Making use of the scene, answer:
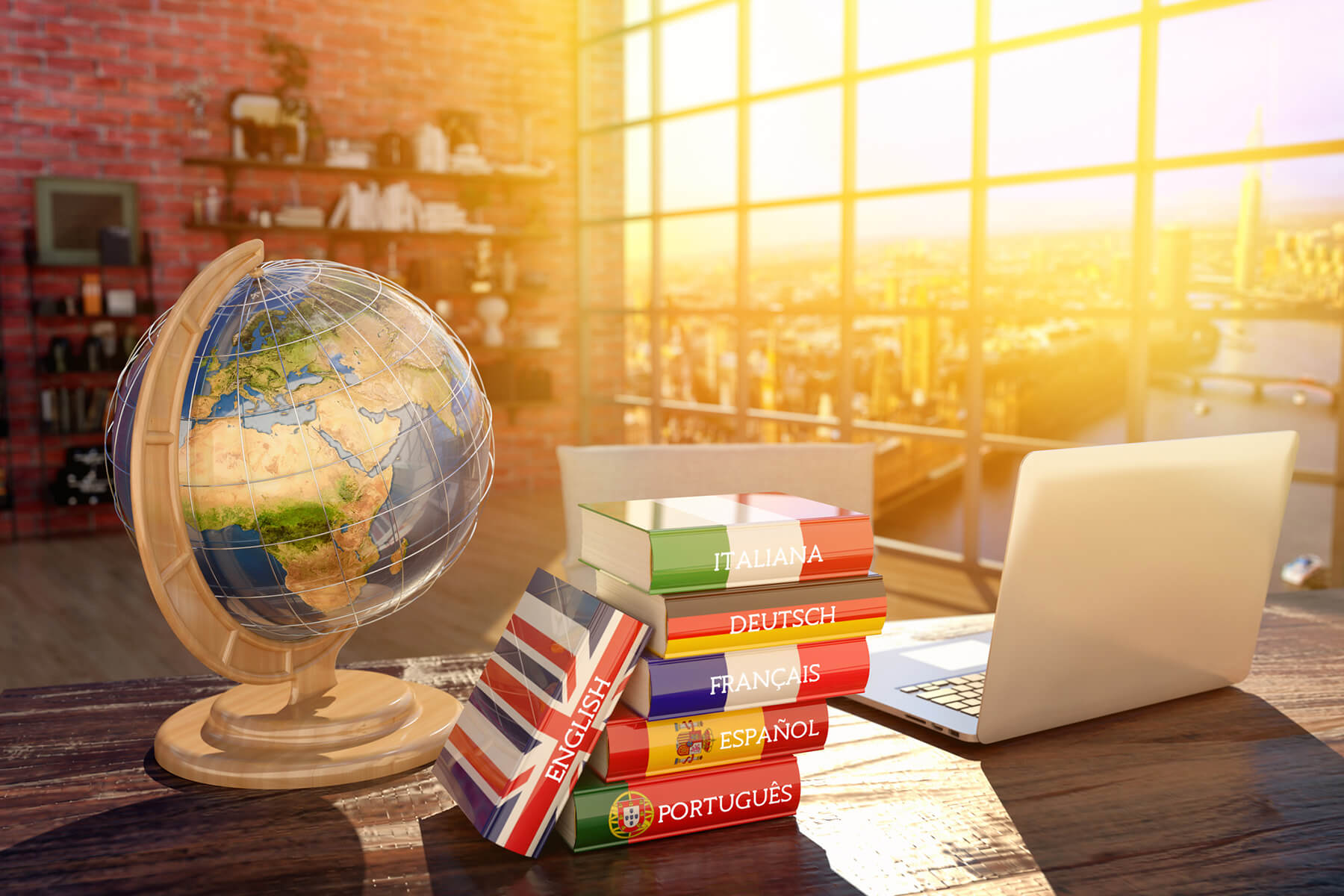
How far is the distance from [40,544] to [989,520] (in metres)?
4.54

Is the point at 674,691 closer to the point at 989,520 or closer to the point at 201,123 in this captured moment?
the point at 989,520

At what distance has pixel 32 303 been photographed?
4.90 m

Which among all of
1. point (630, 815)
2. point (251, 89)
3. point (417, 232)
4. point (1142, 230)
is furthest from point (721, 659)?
point (251, 89)

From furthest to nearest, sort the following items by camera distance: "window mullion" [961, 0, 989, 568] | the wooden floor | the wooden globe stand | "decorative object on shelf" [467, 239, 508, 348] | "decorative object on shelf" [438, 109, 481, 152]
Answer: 1. "decorative object on shelf" [467, 239, 508, 348]
2. "decorative object on shelf" [438, 109, 481, 152]
3. "window mullion" [961, 0, 989, 568]
4. the wooden floor
5. the wooden globe stand

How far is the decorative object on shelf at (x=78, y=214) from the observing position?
4.93 meters

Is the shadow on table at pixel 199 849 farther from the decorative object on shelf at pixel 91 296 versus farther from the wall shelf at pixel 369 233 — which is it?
the wall shelf at pixel 369 233

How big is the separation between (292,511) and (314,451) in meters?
0.05

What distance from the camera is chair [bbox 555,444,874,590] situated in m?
1.61

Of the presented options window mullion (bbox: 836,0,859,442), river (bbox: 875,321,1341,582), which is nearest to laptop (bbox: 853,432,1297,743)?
river (bbox: 875,321,1341,582)

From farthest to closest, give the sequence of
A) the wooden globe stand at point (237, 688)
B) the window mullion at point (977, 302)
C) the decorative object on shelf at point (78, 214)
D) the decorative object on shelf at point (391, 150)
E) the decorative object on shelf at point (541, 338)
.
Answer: the decorative object on shelf at point (541, 338) < the decorative object on shelf at point (391, 150) < the decorative object on shelf at point (78, 214) < the window mullion at point (977, 302) < the wooden globe stand at point (237, 688)

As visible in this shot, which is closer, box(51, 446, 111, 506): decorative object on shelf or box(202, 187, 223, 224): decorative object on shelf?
box(51, 446, 111, 506): decorative object on shelf

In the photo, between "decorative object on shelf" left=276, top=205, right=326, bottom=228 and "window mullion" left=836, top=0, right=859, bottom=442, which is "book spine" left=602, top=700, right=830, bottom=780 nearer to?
"window mullion" left=836, top=0, right=859, bottom=442

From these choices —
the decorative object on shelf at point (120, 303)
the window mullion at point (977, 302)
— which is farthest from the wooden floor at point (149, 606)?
the decorative object on shelf at point (120, 303)

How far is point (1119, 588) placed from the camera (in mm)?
897
